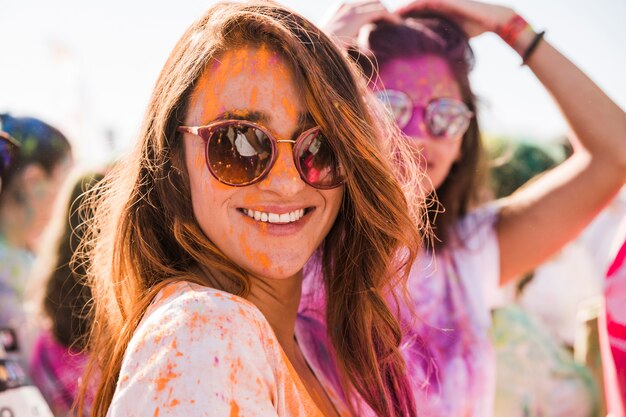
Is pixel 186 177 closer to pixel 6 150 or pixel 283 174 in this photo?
pixel 283 174

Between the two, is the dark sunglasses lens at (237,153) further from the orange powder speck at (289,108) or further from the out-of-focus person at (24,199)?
the out-of-focus person at (24,199)

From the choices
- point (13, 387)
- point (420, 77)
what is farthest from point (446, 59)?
point (13, 387)

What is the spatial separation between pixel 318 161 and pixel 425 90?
965mm

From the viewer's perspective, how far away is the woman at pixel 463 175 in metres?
1.98

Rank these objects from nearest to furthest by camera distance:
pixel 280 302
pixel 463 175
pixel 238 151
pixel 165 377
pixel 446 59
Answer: pixel 165 377, pixel 238 151, pixel 280 302, pixel 446 59, pixel 463 175

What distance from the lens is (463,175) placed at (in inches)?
87.7

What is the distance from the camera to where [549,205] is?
2021mm

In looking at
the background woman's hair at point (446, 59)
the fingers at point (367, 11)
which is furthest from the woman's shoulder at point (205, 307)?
the fingers at point (367, 11)

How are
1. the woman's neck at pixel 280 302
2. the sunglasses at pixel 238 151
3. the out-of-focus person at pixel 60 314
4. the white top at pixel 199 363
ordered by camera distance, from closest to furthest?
the white top at pixel 199 363
the sunglasses at pixel 238 151
the woman's neck at pixel 280 302
the out-of-focus person at pixel 60 314

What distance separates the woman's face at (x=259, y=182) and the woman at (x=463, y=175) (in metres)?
0.76

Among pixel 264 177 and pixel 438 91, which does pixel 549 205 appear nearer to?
pixel 438 91

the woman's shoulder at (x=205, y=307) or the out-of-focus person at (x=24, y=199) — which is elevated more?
the woman's shoulder at (x=205, y=307)

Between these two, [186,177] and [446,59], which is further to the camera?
[446,59]

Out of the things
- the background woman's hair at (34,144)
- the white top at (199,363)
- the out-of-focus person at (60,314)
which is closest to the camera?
the white top at (199,363)
